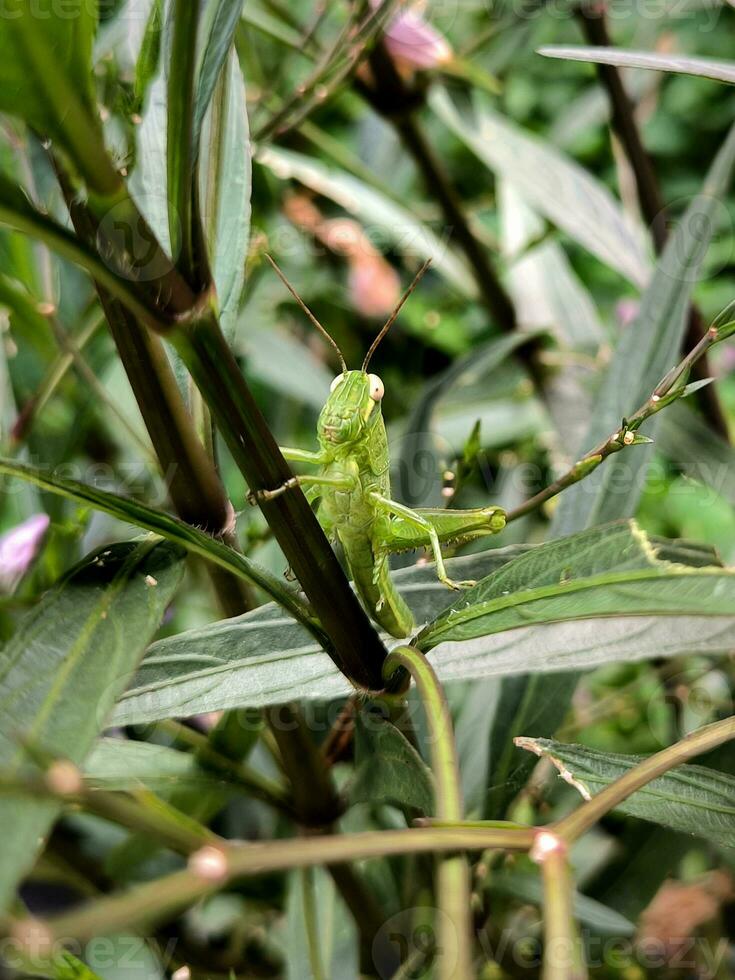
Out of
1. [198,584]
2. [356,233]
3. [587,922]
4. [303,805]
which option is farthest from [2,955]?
[356,233]

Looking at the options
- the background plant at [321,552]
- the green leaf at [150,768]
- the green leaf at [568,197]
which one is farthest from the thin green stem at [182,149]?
the green leaf at [568,197]

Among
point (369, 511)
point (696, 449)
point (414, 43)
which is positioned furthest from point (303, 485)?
point (414, 43)

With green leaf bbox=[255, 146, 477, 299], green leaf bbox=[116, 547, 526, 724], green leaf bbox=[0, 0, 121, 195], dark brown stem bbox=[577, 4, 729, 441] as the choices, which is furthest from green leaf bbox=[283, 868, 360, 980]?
green leaf bbox=[255, 146, 477, 299]

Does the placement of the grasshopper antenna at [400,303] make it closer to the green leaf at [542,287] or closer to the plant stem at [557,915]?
the plant stem at [557,915]

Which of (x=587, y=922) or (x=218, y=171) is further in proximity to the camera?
(x=587, y=922)

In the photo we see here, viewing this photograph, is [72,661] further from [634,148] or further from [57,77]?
[634,148]

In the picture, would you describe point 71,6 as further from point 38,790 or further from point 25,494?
point 25,494
